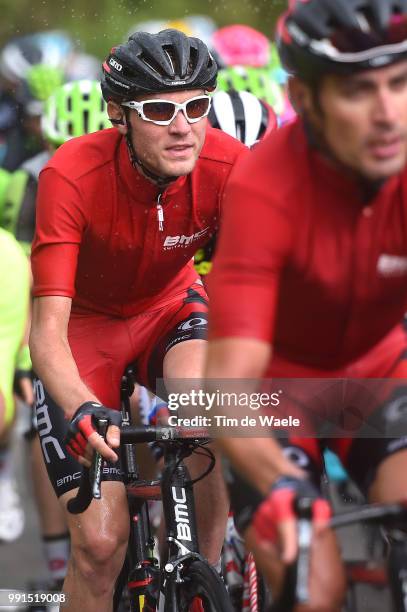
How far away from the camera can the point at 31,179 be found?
952cm

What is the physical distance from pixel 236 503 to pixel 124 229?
2.32 metres

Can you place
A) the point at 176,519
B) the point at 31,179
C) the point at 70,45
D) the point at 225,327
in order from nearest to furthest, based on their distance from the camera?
the point at 225,327
the point at 176,519
the point at 31,179
the point at 70,45

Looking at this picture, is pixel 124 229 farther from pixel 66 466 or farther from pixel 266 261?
pixel 266 261

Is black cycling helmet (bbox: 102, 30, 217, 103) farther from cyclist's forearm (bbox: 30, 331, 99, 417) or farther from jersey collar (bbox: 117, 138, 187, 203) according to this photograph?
cyclist's forearm (bbox: 30, 331, 99, 417)

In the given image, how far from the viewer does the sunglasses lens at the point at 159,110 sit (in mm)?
6176

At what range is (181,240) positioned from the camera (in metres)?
6.34

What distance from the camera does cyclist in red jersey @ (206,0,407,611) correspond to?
383 centimetres

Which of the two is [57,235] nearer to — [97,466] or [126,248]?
[126,248]

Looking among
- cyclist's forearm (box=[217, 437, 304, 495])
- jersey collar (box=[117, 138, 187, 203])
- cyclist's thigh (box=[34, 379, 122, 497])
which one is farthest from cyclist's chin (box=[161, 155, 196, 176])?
cyclist's forearm (box=[217, 437, 304, 495])

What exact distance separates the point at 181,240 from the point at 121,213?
0.96 feet

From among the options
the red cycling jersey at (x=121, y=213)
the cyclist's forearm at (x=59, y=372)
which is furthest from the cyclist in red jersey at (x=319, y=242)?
the red cycling jersey at (x=121, y=213)

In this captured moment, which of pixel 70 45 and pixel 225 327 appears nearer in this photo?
pixel 225 327

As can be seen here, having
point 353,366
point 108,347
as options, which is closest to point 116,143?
point 108,347

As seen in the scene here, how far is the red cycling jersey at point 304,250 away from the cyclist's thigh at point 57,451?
1.97 meters
